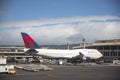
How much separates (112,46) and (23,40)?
36426 mm

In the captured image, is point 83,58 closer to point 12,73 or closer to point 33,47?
point 33,47

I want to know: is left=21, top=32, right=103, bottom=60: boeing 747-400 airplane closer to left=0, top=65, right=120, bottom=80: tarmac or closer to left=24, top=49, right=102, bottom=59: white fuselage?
left=24, top=49, right=102, bottom=59: white fuselage

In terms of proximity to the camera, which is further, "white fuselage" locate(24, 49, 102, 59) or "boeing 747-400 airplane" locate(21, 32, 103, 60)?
"white fuselage" locate(24, 49, 102, 59)

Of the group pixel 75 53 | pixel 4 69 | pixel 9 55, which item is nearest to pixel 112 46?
pixel 75 53

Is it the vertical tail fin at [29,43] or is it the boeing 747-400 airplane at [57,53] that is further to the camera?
the vertical tail fin at [29,43]

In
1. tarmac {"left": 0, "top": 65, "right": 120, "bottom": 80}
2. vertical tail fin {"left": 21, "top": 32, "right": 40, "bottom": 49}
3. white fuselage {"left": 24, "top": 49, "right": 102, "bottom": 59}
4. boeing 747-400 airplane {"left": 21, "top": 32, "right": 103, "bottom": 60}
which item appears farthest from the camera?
vertical tail fin {"left": 21, "top": 32, "right": 40, "bottom": 49}

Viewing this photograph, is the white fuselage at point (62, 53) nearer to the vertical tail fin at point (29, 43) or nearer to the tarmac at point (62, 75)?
the vertical tail fin at point (29, 43)

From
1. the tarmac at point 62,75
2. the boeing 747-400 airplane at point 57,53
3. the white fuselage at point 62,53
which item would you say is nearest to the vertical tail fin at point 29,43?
the boeing 747-400 airplane at point 57,53

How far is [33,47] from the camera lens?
6825cm

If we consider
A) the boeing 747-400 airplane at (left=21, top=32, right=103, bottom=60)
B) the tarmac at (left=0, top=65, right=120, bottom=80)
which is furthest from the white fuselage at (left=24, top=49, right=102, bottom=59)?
the tarmac at (left=0, top=65, right=120, bottom=80)

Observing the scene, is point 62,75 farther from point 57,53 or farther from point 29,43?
point 29,43

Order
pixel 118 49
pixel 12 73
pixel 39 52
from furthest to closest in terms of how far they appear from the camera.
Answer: pixel 118 49, pixel 39 52, pixel 12 73

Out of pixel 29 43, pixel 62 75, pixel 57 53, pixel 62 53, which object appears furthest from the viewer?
pixel 29 43

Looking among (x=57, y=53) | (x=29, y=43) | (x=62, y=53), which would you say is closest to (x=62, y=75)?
(x=57, y=53)
